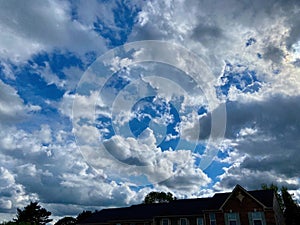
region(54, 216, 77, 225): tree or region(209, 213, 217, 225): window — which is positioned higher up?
region(54, 216, 77, 225): tree

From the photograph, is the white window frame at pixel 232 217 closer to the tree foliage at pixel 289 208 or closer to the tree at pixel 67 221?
the tree foliage at pixel 289 208

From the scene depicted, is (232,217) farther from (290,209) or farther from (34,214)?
(34,214)

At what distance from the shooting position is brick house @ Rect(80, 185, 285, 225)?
41.8 meters

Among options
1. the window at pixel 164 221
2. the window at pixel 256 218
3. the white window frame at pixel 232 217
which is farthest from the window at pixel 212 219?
the window at pixel 164 221

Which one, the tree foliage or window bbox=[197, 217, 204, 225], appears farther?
the tree foliage

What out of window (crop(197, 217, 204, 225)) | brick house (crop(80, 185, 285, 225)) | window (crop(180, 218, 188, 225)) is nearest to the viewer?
brick house (crop(80, 185, 285, 225))

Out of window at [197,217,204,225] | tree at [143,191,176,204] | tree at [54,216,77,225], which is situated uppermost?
tree at [143,191,176,204]

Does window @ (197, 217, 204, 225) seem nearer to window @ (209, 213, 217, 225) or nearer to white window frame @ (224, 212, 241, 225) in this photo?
window @ (209, 213, 217, 225)

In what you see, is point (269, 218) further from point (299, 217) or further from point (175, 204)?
point (299, 217)

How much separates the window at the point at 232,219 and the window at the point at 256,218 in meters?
1.80

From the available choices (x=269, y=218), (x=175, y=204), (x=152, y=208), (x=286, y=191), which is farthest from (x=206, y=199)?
(x=286, y=191)

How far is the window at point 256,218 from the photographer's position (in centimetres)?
4109

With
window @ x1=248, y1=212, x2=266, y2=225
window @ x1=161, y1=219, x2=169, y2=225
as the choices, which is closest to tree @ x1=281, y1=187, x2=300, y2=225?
window @ x1=248, y1=212, x2=266, y2=225

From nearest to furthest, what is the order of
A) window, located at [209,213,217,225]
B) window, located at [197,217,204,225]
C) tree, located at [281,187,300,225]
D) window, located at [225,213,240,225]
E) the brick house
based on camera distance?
1. the brick house
2. window, located at [225,213,240,225]
3. window, located at [209,213,217,225]
4. window, located at [197,217,204,225]
5. tree, located at [281,187,300,225]
